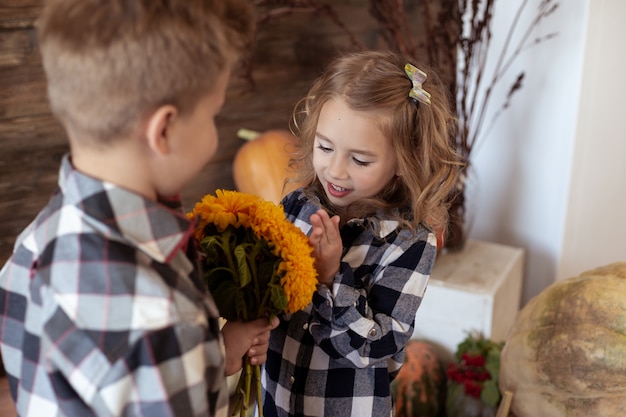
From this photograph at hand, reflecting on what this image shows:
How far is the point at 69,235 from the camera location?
2.83ft

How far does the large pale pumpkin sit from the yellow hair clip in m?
0.80

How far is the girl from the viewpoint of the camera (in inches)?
48.9

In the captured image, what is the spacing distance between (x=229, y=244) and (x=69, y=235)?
29cm

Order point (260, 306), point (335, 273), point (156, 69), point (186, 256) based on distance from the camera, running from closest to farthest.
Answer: point (156, 69), point (186, 256), point (260, 306), point (335, 273)

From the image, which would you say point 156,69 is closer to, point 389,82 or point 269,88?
point 389,82

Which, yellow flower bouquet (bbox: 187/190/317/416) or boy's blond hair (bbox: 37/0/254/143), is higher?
boy's blond hair (bbox: 37/0/254/143)

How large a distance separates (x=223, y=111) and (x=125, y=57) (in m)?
1.63

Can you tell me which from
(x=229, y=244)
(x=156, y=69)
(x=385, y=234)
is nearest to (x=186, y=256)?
(x=229, y=244)

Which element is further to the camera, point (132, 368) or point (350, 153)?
point (350, 153)

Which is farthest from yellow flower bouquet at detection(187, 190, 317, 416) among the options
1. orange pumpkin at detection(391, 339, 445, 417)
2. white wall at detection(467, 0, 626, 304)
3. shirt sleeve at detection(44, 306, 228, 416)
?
white wall at detection(467, 0, 626, 304)

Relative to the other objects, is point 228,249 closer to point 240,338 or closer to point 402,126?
point 240,338

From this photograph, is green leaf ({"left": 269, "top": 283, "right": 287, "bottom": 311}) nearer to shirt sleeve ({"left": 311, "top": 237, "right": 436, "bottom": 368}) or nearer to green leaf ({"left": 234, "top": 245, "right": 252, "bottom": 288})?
green leaf ({"left": 234, "top": 245, "right": 252, "bottom": 288})

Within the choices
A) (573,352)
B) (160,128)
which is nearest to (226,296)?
(160,128)

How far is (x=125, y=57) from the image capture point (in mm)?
821
